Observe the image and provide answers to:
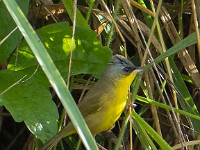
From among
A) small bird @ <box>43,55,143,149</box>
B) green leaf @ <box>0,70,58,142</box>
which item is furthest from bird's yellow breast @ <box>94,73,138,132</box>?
green leaf @ <box>0,70,58,142</box>

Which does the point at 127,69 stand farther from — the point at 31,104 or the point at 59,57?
the point at 31,104

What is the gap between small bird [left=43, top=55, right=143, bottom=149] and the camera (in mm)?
2057

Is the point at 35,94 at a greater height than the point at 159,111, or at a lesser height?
greater

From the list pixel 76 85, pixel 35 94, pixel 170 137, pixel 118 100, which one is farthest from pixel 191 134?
pixel 35 94

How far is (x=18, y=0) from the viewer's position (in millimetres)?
1817

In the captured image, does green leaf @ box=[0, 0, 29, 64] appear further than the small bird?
No

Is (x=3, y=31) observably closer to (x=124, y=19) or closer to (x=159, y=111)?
(x=124, y=19)

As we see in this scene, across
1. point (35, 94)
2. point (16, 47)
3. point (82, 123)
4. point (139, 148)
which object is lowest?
point (139, 148)

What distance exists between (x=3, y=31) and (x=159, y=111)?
2.81ft

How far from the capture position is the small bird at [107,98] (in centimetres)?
206

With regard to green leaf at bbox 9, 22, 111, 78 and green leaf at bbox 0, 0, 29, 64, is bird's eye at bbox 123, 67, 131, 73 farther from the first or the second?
green leaf at bbox 0, 0, 29, 64

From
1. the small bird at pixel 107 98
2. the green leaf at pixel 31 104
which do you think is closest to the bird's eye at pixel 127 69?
the small bird at pixel 107 98

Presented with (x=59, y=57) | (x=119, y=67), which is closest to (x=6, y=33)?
(x=59, y=57)

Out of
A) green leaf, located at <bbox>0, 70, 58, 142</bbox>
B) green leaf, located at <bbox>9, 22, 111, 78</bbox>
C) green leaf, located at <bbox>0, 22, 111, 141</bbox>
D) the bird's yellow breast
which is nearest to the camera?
green leaf, located at <bbox>0, 70, 58, 142</bbox>
